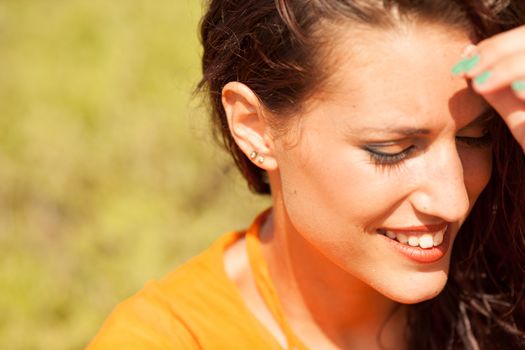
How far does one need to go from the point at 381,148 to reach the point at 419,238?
0.26 metres

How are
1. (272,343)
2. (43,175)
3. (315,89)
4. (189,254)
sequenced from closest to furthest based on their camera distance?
(315,89) < (272,343) < (189,254) < (43,175)

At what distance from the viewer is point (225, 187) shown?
197 inches

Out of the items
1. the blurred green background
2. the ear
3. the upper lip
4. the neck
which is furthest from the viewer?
the blurred green background

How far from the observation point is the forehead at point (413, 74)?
6.61ft

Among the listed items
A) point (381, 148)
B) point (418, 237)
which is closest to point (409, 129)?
point (381, 148)

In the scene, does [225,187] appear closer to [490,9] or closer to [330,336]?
[330,336]

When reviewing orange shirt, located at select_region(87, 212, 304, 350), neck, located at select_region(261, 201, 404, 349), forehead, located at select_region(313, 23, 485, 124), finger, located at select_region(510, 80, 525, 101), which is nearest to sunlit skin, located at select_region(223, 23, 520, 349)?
forehead, located at select_region(313, 23, 485, 124)

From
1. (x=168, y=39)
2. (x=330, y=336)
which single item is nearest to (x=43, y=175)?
(x=168, y=39)

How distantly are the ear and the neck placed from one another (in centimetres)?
24

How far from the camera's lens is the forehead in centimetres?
201

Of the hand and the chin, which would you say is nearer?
the hand

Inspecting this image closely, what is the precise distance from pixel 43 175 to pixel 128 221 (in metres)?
0.61

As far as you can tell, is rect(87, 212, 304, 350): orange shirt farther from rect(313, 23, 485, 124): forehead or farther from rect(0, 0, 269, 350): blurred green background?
rect(0, 0, 269, 350): blurred green background

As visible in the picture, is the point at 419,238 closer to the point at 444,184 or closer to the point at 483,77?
the point at 444,184
